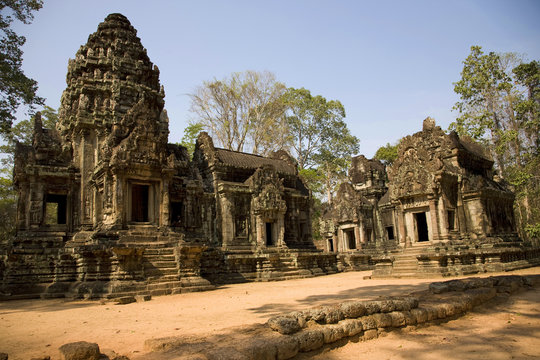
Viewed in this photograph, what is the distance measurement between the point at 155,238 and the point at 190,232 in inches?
200

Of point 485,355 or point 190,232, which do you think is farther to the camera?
point 190,232

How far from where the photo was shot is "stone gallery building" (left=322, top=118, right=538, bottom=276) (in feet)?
55.6

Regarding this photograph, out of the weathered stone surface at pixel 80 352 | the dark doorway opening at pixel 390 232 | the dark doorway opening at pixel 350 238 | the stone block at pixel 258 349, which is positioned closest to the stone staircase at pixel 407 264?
the dark doorway opening at pixel 390 232

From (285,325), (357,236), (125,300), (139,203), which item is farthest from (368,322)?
(357,236)

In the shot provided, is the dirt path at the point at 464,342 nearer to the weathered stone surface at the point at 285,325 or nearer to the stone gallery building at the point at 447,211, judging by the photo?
the weathered stone surface at the point at 285,325

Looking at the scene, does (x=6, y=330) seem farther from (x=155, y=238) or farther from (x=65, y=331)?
(x=155, y=238)

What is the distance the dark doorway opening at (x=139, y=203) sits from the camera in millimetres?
16797

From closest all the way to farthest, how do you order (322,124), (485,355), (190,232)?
(485,355) < (190,232) < (322,124)

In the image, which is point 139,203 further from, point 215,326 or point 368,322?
point 368,322

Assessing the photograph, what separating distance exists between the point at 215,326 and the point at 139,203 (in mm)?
11446

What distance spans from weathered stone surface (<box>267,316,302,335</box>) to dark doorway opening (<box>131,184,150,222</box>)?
1236cm

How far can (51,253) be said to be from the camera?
597 inches

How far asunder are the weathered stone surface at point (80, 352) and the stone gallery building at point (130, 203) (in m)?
7.68

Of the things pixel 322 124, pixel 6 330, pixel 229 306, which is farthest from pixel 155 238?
pixel 322 124
